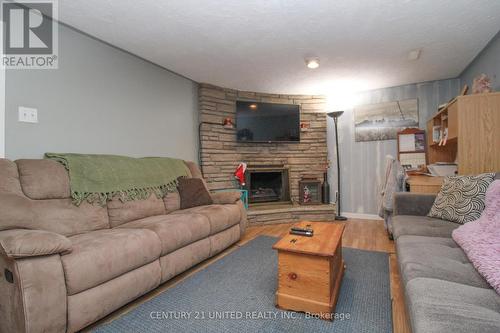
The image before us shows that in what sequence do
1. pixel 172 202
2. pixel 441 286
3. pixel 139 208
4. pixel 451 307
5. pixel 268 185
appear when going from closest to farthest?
pixel 451 307
pixel 441 286
pixel 139 208
pixel 172 202
pixel 268 185

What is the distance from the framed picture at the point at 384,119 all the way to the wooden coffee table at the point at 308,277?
306 centimetres

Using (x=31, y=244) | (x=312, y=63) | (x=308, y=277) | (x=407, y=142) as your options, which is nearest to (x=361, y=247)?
(x=308, y=277)

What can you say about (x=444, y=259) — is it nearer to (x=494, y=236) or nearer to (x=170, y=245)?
(x=494, y=236)

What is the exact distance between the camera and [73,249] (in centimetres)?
142

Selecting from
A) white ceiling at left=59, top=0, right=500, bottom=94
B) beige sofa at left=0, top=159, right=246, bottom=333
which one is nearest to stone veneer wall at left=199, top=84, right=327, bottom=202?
white ceiling at left=59, top=0, right=500, bottom=94

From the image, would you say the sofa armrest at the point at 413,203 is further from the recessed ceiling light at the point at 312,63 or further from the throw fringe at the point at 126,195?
the throw fringe at the point at 126,195

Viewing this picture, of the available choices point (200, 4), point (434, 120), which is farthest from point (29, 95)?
point (434, 120)

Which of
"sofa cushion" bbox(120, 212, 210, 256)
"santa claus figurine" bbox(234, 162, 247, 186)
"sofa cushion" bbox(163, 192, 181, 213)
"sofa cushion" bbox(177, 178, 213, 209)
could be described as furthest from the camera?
"santa claus figurine" bbox(234, 162, 247, 186)

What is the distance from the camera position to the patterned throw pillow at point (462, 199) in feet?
5.91

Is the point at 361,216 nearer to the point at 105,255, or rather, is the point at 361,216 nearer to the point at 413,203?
the point at 413,203

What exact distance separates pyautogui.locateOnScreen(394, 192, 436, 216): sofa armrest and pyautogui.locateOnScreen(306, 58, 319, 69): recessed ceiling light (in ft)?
5.63

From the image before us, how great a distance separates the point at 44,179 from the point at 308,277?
1.96 meters

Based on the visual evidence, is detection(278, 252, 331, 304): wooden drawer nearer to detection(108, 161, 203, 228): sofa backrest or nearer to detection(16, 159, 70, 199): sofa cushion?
detection(108, 161, 203, 228): sofa backrest

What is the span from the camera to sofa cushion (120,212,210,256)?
Result: 74.7 inches
